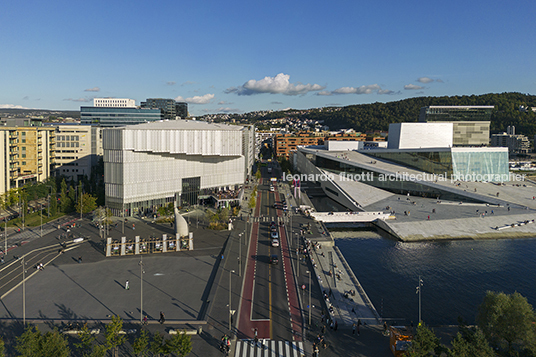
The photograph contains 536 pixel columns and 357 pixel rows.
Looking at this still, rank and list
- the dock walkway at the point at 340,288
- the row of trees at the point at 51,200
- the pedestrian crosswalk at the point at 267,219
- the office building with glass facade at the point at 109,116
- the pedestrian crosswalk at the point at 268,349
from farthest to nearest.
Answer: the office building with glass facade at the point at 109,116
the pedestrian crosswalk at the point at 267,219
the row of trees at the point at 51,200
the dock walkway at the point at 340,288
the pedestrian crosswalk at the point at 268,349

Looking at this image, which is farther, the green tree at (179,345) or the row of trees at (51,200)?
the row of trees at (51,200)

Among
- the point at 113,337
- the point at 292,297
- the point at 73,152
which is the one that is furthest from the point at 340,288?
the point at 73,152

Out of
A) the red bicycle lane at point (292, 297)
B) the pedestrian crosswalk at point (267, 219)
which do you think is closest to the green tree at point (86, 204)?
the pedestrian crosswalk at point (267, 219)

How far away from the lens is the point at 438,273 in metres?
41.6

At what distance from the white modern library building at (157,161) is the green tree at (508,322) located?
52.1 meters

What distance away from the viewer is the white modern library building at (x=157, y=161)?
62000 millimetres

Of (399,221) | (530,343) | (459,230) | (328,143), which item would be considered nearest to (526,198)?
(459,230)

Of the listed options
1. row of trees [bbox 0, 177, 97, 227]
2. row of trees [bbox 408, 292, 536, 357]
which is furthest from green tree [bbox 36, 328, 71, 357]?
row of trees [bbox 0, 177, 97, 227]

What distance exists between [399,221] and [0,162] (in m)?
75.9

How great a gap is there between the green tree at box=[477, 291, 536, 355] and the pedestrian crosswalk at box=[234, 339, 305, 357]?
42.8 feet

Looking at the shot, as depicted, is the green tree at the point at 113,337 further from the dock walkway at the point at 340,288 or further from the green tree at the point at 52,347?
the dock walkway at the point at 340,288

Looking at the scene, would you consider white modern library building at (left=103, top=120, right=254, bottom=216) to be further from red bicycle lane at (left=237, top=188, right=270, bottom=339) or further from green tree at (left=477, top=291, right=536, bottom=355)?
green tree at (left=477, top=291, right=536, bottom=355)

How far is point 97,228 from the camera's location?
184 ft

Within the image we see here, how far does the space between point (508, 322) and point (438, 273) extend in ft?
59.7
